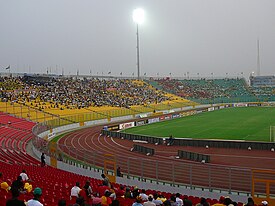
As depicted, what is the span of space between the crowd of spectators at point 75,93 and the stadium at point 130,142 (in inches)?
9.0

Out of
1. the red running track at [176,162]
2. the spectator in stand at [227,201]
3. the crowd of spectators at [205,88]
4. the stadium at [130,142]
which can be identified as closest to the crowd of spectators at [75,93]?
the stadium at [130,142]

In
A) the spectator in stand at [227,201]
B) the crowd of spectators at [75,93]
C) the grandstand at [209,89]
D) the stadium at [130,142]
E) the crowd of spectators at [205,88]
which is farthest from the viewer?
the crowd of spectators at [205,88]

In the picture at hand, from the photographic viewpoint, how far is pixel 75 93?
238ft

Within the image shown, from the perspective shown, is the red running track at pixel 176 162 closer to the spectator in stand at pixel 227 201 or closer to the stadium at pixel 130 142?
the stadium at pixel 130 142

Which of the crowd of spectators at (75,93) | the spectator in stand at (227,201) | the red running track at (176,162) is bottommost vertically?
the red running track at (176,162)

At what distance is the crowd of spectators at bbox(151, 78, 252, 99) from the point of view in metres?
108

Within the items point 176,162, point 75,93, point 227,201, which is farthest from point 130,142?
point 75,93

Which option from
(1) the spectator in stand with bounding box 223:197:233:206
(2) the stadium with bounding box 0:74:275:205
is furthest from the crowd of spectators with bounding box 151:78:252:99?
(1) the spectator in stand with bounding box 223:197:233:206

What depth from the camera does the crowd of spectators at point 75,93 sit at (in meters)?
62.0

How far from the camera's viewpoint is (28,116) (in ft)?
167

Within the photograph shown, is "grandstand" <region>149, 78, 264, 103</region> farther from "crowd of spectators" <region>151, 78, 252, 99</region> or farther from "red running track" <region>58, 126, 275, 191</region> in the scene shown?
"red running track" <region>58, 126, 275, 191</region>

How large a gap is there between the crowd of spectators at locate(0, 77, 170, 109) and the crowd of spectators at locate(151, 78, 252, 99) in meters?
12.2

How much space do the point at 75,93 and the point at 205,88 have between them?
192 ft

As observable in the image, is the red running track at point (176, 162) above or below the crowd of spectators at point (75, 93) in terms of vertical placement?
below
